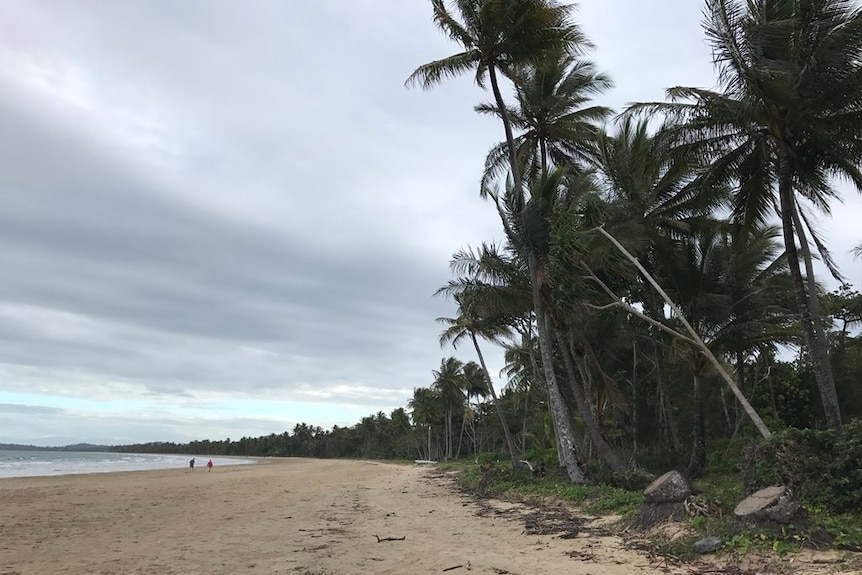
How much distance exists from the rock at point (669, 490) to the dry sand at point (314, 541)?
39.6 inches

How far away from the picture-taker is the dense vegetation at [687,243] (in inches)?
417

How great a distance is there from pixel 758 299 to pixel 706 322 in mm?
1843

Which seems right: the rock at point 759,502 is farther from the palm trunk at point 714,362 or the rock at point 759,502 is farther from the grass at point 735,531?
the palm trunk at point 714,362

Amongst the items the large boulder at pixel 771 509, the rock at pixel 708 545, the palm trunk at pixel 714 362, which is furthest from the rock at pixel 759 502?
the palm trunk at pixel 714 362

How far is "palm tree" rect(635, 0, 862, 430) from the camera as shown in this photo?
1038cm

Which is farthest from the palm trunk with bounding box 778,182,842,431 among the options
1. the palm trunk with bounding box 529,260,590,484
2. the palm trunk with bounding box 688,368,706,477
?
the palm trunk with bounding box 529,260,590,484

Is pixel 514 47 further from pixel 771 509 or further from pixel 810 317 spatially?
pixel 771 509

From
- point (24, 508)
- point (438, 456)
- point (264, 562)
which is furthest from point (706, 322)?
point (438, 456)

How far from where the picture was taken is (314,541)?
29.7ft

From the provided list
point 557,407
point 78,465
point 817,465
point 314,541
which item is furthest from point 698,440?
point 78,465

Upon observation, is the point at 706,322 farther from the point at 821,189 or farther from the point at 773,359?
the point at 773,359

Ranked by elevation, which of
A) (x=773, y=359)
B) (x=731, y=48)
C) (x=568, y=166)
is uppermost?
(x=568, y=166)

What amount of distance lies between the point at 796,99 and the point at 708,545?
8768 millimetres

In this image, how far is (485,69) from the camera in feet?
56.9
